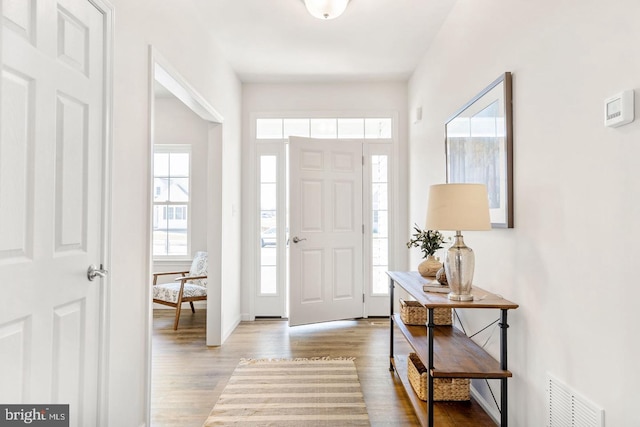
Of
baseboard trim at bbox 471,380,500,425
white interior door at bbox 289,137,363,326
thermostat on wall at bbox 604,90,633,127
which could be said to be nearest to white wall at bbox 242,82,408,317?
white interior door at bbox 289,137,363,326

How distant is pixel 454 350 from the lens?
2.04m

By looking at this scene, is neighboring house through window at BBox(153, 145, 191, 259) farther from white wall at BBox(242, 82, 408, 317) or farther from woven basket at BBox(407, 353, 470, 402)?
woven basket at BBox(407, 353, 470, 402)

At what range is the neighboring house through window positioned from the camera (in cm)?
468

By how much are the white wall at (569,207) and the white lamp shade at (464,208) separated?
191mm

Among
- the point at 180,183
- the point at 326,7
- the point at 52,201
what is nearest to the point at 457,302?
A: the point at 52,201

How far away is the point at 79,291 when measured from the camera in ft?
4.86

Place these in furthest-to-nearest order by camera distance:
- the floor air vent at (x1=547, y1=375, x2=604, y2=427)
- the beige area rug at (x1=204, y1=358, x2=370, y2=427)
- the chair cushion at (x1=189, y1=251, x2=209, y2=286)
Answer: the chair cushion at (x1=189, y1=251, x2=209, y2=286)
the beige area rug at (x1=204, y1=358, x2=370, y2=427)
the floor air vent at (x1=547, y1=375, x2=604, y2=427)

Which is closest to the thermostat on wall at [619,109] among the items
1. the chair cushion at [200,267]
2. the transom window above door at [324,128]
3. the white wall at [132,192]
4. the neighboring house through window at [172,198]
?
the white wall at [132,192]

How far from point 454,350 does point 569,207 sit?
1028 millimetres

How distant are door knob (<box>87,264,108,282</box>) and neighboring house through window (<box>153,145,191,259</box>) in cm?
317

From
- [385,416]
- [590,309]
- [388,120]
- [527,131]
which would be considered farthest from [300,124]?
[590,309]

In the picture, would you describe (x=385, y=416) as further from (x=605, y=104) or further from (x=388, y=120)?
(x=388, y=120)

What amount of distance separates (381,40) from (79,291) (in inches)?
119

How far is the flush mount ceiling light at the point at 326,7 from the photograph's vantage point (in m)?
2.50
